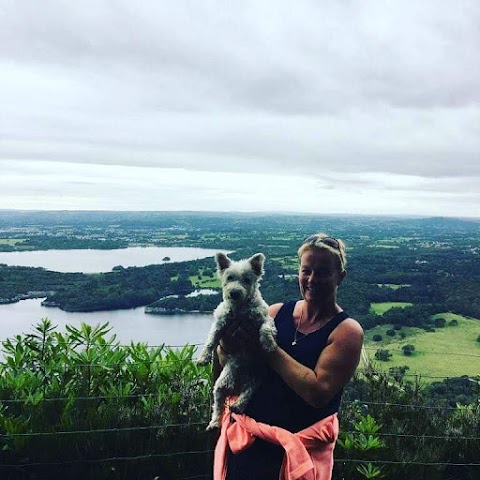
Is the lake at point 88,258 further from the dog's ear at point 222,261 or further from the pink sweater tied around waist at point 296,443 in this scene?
the pink sweater tied around waist at point 296,443

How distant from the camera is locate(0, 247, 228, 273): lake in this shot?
97.4ft

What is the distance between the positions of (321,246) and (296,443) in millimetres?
833

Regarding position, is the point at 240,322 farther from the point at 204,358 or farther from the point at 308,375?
the point at 308,375

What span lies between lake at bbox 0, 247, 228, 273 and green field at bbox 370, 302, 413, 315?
10.3m

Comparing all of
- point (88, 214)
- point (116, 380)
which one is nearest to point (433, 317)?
point (116, 380)

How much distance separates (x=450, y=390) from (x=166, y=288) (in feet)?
51.7

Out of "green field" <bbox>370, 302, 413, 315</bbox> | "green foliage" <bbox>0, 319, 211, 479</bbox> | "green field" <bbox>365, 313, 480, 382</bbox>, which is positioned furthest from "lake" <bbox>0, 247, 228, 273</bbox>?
"green foliage" <bbox>0, 319, 211, 479</bbox>

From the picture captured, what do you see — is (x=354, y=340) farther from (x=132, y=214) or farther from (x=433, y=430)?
(x=132, y=214)

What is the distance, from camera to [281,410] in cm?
210

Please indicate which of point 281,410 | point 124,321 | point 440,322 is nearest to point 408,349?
point 440,322

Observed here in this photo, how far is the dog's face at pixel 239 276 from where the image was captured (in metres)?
2.67

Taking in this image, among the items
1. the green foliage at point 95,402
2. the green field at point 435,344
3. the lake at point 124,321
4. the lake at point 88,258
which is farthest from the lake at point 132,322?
the lake at point 88,258

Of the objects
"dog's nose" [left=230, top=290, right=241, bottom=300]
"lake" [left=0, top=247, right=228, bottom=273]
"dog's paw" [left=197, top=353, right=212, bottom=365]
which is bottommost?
"lake" [left=0, top=247, right=228, bottom=273]

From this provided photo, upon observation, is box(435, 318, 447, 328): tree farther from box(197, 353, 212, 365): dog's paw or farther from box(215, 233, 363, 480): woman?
box(215, 233, 363, 480): woman
